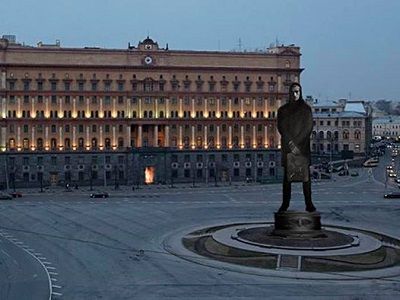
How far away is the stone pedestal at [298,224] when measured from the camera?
45000mm

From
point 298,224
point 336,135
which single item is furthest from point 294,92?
point 336,135

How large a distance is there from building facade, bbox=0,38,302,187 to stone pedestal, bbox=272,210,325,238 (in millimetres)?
56463

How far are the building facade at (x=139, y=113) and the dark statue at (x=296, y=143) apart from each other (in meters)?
56.0

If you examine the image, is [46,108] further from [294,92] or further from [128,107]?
[294,92]

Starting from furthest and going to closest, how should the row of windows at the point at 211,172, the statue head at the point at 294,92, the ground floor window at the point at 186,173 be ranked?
the ground floor window at the point at 186,173
the row of windows at the point at 211,172
the statue head at the point at 294,92

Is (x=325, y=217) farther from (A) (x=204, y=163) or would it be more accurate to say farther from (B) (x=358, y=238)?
(A) (x=204, y=163)

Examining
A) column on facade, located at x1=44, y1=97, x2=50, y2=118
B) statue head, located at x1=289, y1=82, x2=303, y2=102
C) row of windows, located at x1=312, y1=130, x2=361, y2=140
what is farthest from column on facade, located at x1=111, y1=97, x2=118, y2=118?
row of windows, located at x1=312, y1=130, x2=361, y2=140

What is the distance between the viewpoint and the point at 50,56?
10312 cm

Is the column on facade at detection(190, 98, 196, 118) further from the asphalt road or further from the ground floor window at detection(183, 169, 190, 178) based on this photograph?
the asphalt road

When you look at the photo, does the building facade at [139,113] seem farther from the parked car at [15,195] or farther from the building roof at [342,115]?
the building roof at [342,115]

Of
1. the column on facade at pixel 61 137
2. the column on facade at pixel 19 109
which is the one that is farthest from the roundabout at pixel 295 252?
the column on facade at pixel 19 109

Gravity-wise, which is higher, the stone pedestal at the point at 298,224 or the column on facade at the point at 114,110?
the column on facade at the point at 114,110

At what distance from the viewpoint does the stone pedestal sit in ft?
148

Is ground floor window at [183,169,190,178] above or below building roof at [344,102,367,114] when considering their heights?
below
